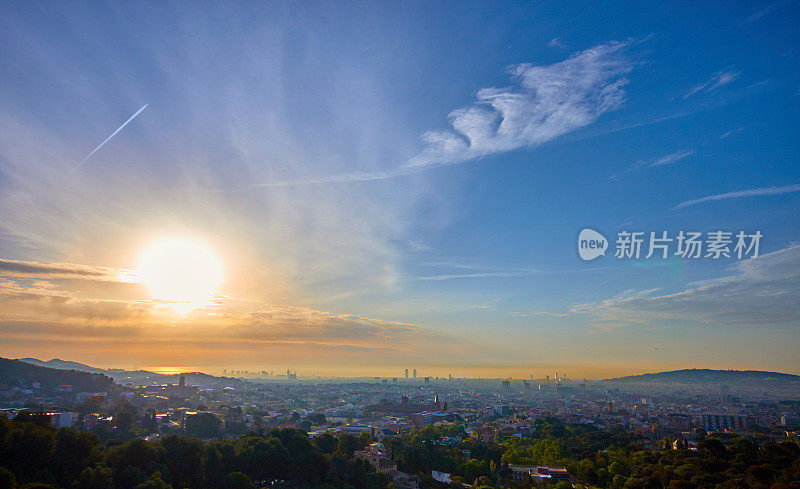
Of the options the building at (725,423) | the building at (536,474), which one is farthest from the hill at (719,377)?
the building at (536,474)

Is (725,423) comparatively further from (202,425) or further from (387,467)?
(202,425)

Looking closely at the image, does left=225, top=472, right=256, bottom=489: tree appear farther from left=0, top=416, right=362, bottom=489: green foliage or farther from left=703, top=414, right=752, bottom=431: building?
left=703, top=414, right=752, bottom=431: building

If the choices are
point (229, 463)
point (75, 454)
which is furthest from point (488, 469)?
point (75, 454)

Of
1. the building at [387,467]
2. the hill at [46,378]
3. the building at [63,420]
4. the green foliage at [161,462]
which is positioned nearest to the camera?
the green foliage at [161,462]

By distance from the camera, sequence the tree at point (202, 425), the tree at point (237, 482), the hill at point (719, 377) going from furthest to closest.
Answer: the hill at point (719, 377) < the tree at point (202, 425) < the tree at point (237, 482)

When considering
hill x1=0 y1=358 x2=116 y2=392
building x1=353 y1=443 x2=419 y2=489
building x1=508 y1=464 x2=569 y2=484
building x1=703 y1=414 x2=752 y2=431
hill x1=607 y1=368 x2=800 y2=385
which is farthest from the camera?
hill x1=607 y1=368 x2=800 y2=385

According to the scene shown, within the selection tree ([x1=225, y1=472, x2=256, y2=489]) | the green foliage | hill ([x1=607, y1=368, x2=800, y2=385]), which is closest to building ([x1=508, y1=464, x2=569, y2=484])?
the green foliage

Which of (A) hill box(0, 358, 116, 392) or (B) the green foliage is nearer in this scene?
(B) the green foliage

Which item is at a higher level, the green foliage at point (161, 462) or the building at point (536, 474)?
the green foliage at point (161, 462)

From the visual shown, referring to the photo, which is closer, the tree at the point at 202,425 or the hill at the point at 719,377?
the tree at the point at 202,425

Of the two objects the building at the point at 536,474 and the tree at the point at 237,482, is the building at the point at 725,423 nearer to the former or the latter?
the building at the point at 536,474

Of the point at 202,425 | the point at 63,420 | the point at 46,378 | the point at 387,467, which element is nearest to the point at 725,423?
the point at 387,467
